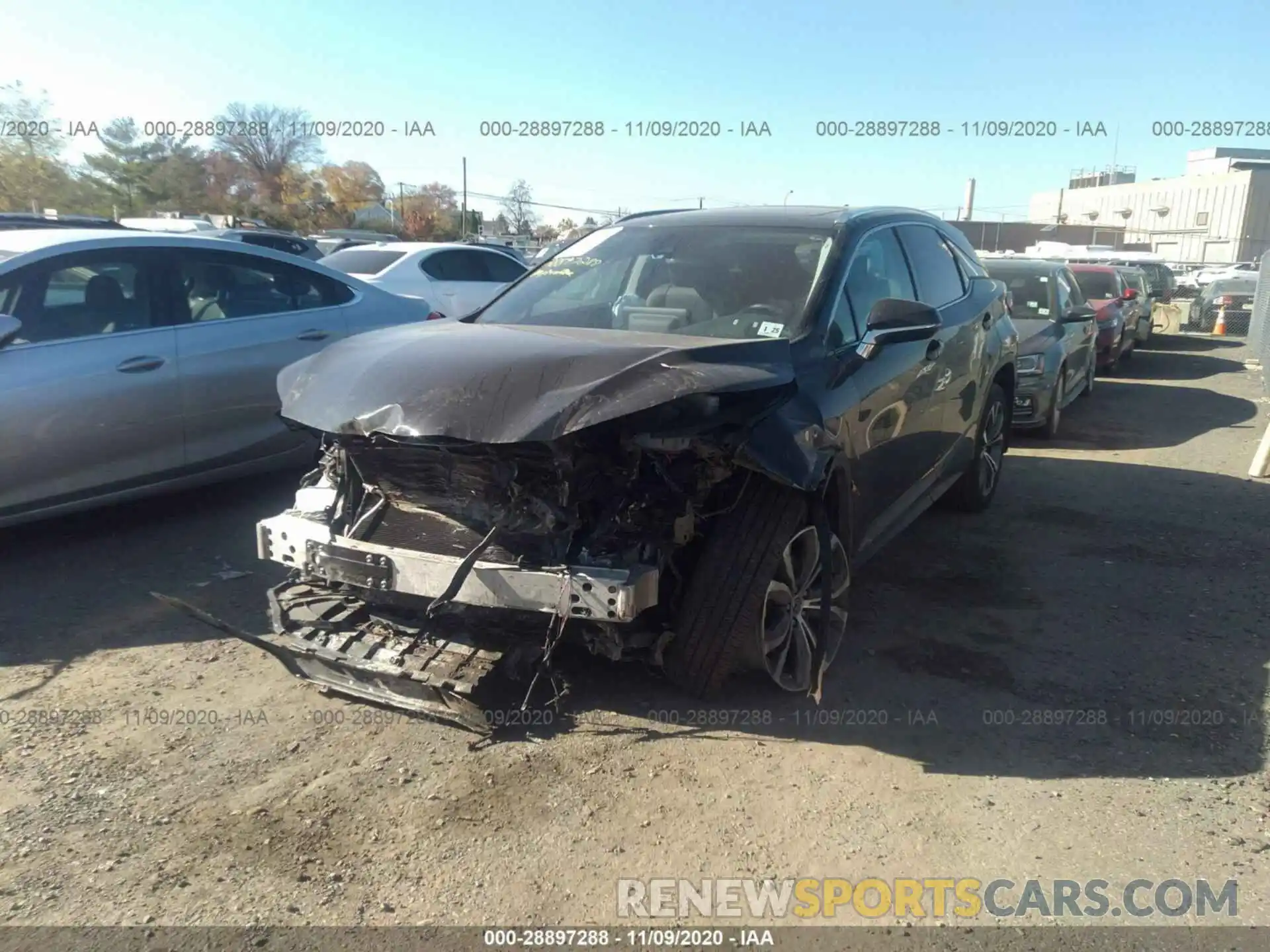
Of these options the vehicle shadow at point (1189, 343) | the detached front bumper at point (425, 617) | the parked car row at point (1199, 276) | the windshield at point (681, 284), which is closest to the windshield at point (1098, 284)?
the vehicle shadow at point (1189, 343)

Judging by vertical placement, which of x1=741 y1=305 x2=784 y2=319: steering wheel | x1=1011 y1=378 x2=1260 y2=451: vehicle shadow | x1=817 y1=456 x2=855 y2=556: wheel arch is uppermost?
x1=741 y1=305 x2=784 y2=319: steering wheel

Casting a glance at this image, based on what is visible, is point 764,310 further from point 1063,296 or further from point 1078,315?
point 1063,296

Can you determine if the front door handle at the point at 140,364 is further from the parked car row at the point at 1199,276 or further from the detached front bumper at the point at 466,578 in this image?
the parked car row at the point at 1199,276

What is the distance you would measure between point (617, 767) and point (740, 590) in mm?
731

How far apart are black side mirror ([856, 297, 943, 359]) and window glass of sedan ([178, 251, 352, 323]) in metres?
3.78

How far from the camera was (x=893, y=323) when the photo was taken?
13.0 ft

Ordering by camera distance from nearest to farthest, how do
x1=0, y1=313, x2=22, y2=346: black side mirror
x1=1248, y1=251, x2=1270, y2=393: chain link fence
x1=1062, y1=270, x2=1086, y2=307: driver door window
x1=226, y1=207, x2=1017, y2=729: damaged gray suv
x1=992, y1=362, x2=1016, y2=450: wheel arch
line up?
x1=226, y1=207, x2=1017, y2=729: damaged gray suv → x1=0, y1=313, x2=22, y2=346: black side mirror → x1=992, y1=362, x2=1016, y2=450: wheel arch → x1=1062, y1=270, x2=1086, y2=307: driver door window → x1=1248, y1=251, x2=1270, y2=393: chain link fence

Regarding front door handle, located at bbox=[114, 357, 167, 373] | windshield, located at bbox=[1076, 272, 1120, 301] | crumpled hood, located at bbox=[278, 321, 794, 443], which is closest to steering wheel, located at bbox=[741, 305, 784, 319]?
crumpled hood, located at bbox=[278, 321, 794, 443]

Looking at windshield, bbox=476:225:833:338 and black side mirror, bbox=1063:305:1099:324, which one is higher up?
windshield, bbox=476:225:833:338

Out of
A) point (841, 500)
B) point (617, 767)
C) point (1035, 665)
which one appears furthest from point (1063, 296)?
point (617, 767)

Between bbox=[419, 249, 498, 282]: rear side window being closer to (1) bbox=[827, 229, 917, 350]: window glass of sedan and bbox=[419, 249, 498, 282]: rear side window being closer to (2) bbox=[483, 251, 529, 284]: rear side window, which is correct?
(2) bbox=[483, 251, 529, 284]: rear side window

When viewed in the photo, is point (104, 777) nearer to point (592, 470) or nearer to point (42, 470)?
point (592, 470)

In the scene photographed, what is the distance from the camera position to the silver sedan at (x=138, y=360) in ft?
15.6

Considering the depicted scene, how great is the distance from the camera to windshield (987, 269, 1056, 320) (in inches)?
387
